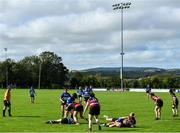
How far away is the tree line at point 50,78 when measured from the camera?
556 ft

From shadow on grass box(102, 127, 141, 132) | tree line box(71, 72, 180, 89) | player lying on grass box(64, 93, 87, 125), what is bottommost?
shadow on grass box(102, 127, 141, 132)

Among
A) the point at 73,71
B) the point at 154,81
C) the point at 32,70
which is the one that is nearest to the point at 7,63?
the point at 32,70

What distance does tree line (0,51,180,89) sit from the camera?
169 metres

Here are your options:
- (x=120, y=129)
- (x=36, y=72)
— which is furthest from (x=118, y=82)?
(x=120, y=129)

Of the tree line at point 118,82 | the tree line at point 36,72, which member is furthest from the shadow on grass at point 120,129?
the tree line at point 118,82

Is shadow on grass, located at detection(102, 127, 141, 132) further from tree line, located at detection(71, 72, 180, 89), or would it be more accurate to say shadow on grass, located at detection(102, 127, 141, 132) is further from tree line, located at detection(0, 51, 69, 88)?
tree line, located at detection(71, 72, 180, 89)

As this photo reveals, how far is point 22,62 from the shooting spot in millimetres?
183875

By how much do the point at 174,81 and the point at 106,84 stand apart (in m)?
27.2

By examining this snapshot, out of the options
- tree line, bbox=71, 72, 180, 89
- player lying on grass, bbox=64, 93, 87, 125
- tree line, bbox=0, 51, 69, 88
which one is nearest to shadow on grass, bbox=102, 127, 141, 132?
player lying on grass, bbox=64, 93, 87, 125

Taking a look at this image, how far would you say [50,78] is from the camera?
178 meters

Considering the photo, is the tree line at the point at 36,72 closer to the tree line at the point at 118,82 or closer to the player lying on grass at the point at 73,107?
the tree line at the point at 118,82

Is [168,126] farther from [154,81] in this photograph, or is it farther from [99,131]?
[154,81]

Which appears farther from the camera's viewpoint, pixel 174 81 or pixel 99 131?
pixel 174 81

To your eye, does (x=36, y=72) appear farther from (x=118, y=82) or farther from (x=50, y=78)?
(x=118, y=82)
